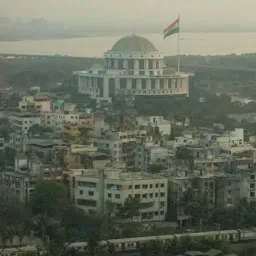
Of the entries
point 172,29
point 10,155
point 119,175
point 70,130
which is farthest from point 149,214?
point 172,29

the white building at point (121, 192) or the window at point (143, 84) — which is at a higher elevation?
the window at point (143, 84)

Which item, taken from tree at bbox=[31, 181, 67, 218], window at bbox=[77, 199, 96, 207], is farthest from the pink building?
tree at bbox=[31, 181, 67, 218]

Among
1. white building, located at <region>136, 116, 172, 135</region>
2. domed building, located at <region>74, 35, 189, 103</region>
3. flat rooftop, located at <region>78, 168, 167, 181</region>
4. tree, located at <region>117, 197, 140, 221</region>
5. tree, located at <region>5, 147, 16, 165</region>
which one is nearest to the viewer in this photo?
tree, located at <region>117, 197, 140, 221</region>

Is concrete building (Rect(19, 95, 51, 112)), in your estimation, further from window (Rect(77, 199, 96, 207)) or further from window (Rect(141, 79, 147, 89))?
window (Rect(77, 199, 96, 207))

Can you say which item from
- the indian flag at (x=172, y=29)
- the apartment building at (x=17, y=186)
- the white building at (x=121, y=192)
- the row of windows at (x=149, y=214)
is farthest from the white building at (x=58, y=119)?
the indian flag at (x=172, y=29)

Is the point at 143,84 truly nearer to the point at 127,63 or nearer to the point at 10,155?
the point at 127,63

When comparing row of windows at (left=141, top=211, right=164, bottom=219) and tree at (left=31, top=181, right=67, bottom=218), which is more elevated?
tree at (left=31, top=181, right=67, bottom=218)

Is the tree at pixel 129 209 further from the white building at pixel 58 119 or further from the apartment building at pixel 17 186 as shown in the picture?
the white building at pixel 58 119
